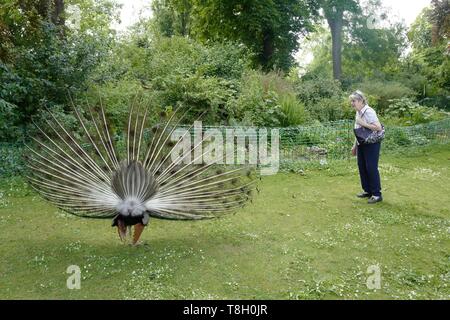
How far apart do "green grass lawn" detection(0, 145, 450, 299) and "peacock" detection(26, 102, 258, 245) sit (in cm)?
56

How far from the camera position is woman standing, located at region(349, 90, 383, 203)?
723cm

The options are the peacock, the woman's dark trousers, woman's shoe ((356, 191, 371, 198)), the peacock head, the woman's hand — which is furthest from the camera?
woman's shoe ((356, 191, 371, 198))

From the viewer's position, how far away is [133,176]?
5.18 meters

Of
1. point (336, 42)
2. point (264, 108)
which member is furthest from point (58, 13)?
point (336, 42)

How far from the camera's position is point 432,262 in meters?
5.36

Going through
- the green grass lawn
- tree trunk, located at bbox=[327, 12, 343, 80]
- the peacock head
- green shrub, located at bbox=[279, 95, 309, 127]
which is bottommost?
the green grass lawn

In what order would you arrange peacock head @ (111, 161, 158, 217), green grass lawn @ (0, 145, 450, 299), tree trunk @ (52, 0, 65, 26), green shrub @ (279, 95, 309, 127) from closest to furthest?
green grass lawn @ (0, 145, 450, 299) < peacock head @ (111, 161, 158, 217) < green shrub @ (279, 95, 309, 127) < tree trunk @ (52, 0, 65, 26)

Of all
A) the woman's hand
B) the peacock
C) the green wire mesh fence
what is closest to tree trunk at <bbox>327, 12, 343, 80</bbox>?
the green wire mesh fence

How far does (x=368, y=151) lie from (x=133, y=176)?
165 inches

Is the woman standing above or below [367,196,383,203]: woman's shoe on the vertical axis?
above

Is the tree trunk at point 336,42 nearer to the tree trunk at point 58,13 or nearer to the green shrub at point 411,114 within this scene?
the green shrub at point 411,114

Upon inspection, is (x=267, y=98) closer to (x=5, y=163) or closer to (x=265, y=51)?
(x=5, y=163)

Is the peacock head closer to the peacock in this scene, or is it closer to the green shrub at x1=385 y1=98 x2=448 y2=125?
the peacock
